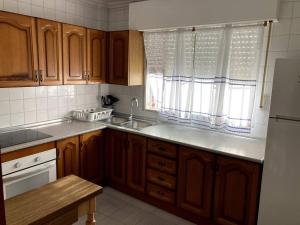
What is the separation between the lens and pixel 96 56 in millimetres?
3094

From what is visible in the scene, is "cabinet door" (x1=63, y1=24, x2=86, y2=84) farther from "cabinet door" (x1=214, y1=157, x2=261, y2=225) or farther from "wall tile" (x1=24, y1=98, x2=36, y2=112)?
"cabinet door" (x1=214, y1=157, x2=261, y2=225)

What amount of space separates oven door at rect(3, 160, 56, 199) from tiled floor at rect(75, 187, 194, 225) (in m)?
0.57

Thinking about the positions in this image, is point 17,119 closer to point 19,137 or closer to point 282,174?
point 19,137

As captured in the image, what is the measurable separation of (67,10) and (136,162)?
6.62ft

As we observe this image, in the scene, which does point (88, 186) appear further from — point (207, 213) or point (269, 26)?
point (269, 26)

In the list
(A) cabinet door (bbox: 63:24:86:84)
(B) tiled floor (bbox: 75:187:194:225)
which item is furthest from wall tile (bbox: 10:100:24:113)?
(B) tiled floor (bbox: 75:187:194:225)

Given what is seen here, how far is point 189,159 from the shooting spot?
95.1 inches

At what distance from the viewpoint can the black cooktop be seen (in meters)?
2.24

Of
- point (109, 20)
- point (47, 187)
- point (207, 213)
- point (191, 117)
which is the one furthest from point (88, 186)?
point (109, 20)

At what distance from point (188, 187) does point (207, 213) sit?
0.96 ft

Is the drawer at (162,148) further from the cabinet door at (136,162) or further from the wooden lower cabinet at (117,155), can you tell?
the wooden lower cabinet at (117,155)

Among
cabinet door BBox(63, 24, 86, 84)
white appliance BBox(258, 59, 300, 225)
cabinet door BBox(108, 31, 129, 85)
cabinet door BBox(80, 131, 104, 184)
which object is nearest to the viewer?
white appliance BBox(258, 59, 300, 225)

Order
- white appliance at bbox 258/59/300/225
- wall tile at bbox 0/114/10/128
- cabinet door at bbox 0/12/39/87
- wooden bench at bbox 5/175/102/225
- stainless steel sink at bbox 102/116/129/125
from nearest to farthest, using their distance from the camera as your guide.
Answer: wooden bench at bbox 5/175/102/225
white appliance at bbox 258/59/300/225
cabinet door at bbox 0/12/39/87
wall tile at bbox 0/114/10/128
stainless steel sink at bbox 102/116/129/125

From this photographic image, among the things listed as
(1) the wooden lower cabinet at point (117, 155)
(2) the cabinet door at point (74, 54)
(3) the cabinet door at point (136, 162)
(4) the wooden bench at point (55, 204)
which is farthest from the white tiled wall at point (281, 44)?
(2) the cabinet door at point (74, 54)
